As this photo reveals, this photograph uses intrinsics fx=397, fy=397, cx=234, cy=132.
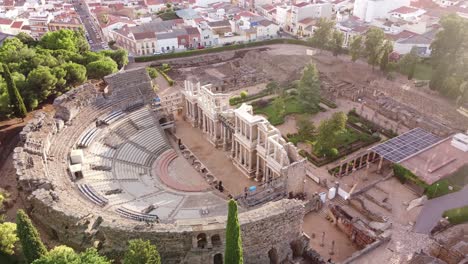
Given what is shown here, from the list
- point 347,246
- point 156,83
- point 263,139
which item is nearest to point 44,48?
point 156,83

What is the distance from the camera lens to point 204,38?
92125 millimetres

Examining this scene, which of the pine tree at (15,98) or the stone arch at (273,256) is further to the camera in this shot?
the pine tree at (15,98)

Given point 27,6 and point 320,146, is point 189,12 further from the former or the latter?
point 320,146

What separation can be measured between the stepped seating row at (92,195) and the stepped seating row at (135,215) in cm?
190

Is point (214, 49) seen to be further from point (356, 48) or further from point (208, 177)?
point (208, 177)

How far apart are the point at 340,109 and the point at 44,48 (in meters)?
51.5

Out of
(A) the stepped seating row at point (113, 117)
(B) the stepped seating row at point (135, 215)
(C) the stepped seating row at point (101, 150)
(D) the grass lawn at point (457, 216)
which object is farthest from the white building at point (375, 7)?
(B) the stepped seating row at point (135, 215)

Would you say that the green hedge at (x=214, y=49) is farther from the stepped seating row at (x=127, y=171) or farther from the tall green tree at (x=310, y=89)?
the stepped seating row at (x=127, y=171)

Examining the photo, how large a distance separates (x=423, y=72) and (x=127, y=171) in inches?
2237

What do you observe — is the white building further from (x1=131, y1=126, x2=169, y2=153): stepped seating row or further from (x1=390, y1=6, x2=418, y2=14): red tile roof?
(x1=131, y1=126, x2=169, y2=153): stepped seating row

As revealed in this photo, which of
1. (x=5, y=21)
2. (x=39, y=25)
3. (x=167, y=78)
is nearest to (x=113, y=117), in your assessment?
(x=167, y=78)

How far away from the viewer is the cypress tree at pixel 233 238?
26438 millimetres

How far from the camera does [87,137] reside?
48906 millimetres

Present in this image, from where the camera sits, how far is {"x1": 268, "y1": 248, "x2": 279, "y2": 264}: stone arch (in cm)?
3434
